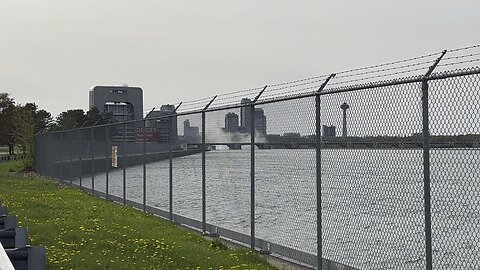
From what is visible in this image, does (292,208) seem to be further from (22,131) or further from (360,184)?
(22,131)

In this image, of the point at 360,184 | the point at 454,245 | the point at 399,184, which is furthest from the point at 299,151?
the point at 454,245

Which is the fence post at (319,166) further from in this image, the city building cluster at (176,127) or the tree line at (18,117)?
the tree line at (18,117)

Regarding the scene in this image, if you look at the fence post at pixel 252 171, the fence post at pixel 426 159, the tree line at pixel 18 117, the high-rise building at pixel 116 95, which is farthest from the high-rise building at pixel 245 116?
the high-rise building at pixel 116 95

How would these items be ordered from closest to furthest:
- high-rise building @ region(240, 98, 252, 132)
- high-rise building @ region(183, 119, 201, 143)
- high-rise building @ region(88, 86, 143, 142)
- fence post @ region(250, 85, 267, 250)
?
fence post @ region(250, 85, 267, 250), high-rise building @ region(240, 98, 252, 132), high-rise building @ region(183, 119, 201, 143), high-rise building @ region(88, 86, 143, 142)

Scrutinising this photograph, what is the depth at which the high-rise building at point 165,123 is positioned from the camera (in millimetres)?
14484

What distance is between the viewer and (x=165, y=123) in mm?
15734

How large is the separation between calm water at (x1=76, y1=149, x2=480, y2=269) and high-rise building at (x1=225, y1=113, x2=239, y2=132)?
416 mm

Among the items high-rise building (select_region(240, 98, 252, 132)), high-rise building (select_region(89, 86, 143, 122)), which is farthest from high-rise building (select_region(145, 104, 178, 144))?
high-rise building (select_region(89, 86, 143, 122))

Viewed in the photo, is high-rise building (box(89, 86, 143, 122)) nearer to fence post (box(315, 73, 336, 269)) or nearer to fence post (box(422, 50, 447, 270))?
fence post (box(315, 73, 336, 269))

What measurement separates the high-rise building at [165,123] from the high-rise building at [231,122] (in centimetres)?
279

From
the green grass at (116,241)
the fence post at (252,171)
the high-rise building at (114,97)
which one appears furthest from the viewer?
the high-rise building at (114,97)

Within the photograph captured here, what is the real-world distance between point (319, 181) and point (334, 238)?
0.70 m

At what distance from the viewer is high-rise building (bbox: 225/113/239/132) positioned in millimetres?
11395

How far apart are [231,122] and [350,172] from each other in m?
4.16
